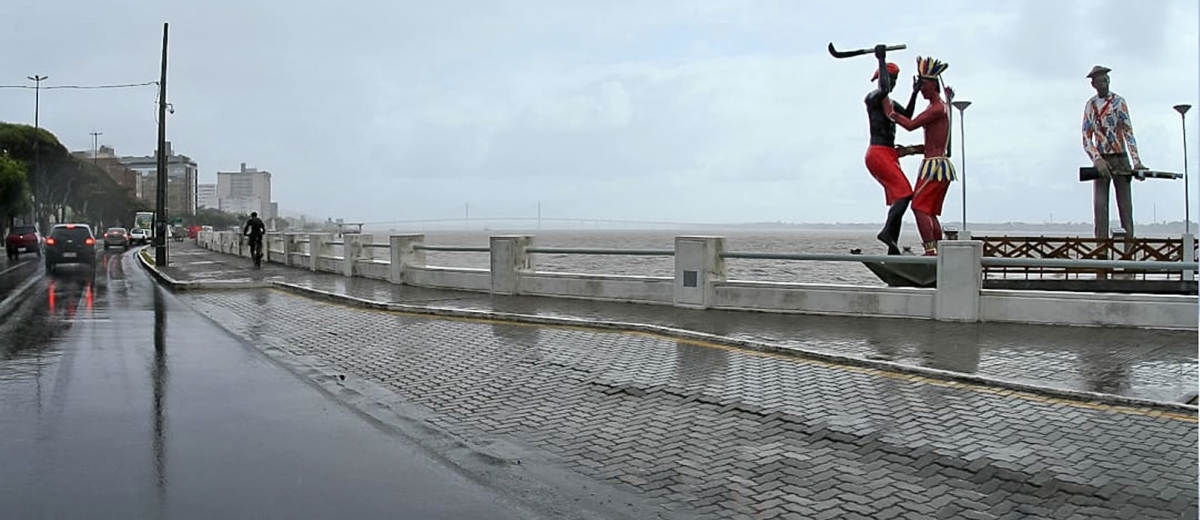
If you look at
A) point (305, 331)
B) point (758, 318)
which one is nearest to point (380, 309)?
point (305, 331)

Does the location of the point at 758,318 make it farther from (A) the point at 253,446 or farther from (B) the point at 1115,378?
(A) the point at 253,446

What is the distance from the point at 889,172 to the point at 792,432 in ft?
36.8

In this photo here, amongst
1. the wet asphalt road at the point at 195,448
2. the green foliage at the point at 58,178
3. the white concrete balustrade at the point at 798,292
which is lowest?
the wet asphalt road at the point at 195,448

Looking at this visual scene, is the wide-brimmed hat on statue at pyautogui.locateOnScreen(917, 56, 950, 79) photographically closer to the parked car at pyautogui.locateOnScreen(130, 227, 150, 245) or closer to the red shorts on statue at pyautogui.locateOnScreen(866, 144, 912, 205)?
the red shorts on statue at pyautogui.locateOnScreen(866, 144, 912, 205)

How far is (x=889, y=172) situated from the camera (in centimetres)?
1705

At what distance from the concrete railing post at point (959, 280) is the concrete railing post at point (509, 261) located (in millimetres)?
7609

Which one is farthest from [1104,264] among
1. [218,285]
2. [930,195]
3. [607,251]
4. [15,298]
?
[15,298]

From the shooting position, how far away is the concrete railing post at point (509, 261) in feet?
56.3

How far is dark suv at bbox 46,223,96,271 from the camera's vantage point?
1313 inches

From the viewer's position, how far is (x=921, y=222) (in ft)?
56.0

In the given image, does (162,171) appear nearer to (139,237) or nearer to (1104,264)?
(1104,264)

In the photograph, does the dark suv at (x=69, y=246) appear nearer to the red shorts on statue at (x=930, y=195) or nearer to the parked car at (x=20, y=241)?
the parked car at (x=20, y=241)

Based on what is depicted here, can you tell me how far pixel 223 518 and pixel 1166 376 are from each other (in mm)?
7716

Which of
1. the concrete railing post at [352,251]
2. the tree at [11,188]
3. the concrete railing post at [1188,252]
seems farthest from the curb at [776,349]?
the tree at [11,188]
